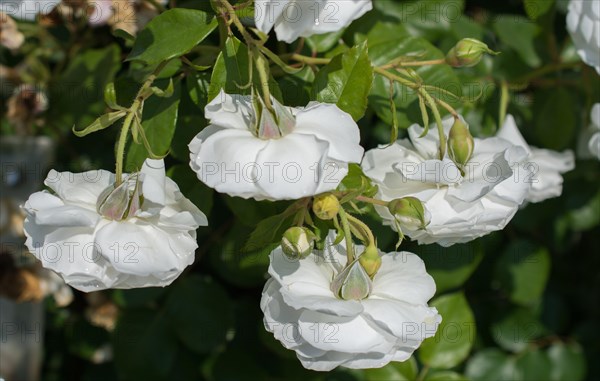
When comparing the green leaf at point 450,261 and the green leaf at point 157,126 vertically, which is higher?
the green leaf at point 157,126

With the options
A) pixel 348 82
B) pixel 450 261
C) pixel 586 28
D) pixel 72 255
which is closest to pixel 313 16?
pixel 348 82

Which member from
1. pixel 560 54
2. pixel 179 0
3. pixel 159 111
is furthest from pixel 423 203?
pixel 560 54

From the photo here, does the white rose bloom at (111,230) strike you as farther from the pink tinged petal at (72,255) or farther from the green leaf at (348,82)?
the green leaf at (348,82)

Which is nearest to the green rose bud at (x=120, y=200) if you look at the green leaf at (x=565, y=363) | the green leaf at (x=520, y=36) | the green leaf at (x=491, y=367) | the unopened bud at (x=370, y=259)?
the unopened bud at (x=370, y=259)

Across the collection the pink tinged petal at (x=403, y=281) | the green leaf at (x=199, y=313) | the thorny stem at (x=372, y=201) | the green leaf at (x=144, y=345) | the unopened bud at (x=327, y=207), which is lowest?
the green leaf at (x=144, y=345)

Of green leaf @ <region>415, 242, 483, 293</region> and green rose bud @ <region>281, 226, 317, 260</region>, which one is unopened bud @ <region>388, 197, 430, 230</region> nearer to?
green rose bud @ <region>281, 226, 317, 260</region>

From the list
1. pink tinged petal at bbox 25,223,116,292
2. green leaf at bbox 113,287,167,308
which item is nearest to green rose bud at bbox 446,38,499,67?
pink tinged petal at bbox 25,223,116,292

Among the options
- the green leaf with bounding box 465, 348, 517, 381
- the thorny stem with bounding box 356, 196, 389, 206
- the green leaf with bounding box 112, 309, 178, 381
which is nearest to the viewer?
the thorny stem with bounding box 356, 196, 389, 206

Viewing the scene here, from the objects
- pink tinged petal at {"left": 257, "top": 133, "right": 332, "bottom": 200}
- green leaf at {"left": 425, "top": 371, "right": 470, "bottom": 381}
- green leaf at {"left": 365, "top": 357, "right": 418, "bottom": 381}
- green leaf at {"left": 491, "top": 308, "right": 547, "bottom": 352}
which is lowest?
green leaf at {"left": 491, "top": 308, "right": 547, "bottom": 352}
